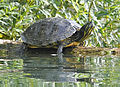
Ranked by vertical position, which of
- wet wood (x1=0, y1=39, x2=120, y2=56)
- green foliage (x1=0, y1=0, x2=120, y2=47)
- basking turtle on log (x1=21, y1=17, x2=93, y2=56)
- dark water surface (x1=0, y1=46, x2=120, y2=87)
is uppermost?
green foliage (x1=0, y1=0, x2=120, y2=47)

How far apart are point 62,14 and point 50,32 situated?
1.75 m

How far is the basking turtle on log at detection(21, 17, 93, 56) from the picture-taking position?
4.28 m

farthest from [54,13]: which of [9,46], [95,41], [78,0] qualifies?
[9,46]

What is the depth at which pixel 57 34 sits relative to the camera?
4324 millimetres

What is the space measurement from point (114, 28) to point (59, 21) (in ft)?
9.53

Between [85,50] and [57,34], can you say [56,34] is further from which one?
[85,50]

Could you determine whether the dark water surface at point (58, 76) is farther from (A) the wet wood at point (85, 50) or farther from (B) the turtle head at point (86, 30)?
(B) the turtle head at point (86, 30)

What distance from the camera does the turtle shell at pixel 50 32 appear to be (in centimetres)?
429

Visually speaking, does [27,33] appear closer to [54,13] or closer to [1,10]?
[1,10]

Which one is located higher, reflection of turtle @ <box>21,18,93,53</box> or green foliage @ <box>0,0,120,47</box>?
green foliage @ <box>0,0,120,47</box>

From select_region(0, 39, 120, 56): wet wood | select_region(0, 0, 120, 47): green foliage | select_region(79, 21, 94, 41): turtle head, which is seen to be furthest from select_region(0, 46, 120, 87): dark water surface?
select_region(0, 0, 120, 47): green foliage

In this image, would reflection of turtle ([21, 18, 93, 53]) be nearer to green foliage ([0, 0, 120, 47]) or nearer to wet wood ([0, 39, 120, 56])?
wet wood ([0, 39, 120, 56])

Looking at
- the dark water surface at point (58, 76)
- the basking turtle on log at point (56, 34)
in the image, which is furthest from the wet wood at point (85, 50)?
the dark water surface at point (58, 76)

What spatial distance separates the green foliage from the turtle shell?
3.62ft
